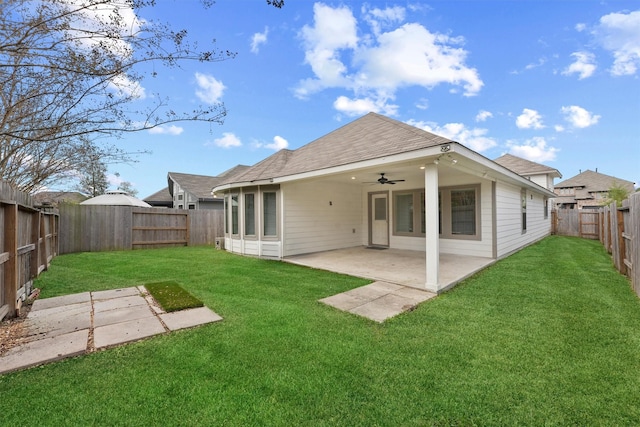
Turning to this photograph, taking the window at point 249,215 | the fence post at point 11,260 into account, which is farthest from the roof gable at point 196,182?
the fence post at point 11,260

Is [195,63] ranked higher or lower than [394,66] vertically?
lower

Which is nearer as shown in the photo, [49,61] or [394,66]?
[49,61]

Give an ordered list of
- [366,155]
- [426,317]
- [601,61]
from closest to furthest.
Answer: [426,317], [366,155], [601,61]

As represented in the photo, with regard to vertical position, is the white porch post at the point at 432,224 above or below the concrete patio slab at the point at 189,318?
above

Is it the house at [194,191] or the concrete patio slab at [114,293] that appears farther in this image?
the house at [194,191]

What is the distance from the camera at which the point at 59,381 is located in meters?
2.22

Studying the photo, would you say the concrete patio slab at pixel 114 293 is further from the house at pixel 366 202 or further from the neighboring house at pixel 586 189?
the neighboring house at pixel 586 189

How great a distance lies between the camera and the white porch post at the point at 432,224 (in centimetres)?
474

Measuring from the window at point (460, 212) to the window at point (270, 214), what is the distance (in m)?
5.15

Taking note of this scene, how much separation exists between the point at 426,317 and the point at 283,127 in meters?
12.7

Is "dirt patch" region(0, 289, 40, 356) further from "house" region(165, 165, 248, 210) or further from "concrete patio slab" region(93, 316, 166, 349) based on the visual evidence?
"house" region(165, 165, 248, 210)

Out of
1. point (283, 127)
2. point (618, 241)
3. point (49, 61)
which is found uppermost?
point (283, 127)

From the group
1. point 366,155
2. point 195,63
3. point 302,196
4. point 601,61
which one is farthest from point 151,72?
point 601,61

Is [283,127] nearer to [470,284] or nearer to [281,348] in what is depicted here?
[470,284]
